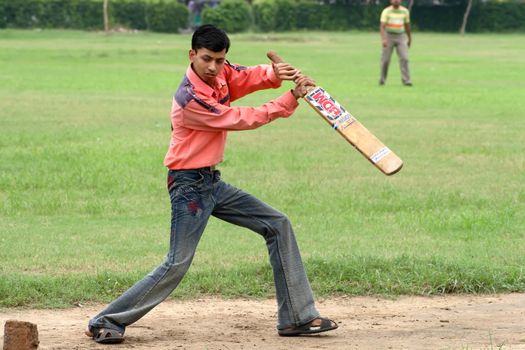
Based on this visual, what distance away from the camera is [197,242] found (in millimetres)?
6875

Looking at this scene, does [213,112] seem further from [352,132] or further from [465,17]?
[465,17]

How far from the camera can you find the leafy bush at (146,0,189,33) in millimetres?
63906

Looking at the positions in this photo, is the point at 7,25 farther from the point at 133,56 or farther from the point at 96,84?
the point at 96,84

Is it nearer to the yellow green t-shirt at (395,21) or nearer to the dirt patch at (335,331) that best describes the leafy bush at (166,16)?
the yellow green t-shirt at (395,21)

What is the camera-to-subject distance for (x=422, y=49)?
154ft

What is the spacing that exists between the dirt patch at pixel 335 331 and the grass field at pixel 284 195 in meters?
0.25

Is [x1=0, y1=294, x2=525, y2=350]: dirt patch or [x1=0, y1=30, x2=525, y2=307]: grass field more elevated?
[x1=0, y1=294, x2=525, y2=350]: dirt patch

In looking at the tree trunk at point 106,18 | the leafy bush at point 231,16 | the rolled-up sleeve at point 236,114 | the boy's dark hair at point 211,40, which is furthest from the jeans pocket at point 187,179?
the leafy bush at point 231,16

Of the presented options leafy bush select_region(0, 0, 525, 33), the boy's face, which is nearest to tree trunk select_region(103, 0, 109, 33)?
leafy bush select_region(0, 0, 525, 33)

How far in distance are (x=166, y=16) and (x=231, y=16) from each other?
3.62 meters

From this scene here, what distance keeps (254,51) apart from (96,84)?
15.9 m

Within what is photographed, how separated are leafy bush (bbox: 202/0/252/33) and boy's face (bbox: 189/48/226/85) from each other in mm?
57916

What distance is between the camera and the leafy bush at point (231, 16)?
212ft

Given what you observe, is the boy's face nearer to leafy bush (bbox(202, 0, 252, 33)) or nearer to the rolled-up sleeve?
the rolled-up sleeve
